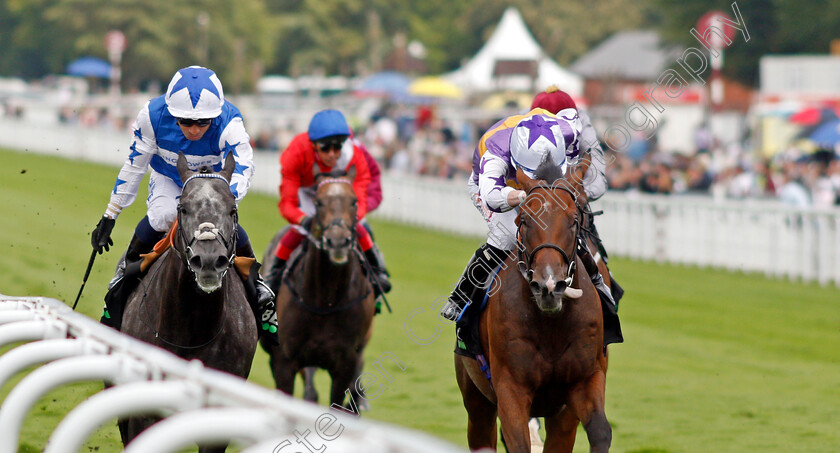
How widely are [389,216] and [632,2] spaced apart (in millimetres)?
57532

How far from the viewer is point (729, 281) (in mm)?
15312

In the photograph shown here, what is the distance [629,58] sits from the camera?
6341 centimetres

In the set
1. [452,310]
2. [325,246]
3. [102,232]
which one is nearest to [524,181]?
[452,310]

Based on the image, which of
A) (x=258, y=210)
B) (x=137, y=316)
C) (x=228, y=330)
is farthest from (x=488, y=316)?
(x=258, y=210)

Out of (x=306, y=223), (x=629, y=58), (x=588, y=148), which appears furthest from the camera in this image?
(x=629, y=58)

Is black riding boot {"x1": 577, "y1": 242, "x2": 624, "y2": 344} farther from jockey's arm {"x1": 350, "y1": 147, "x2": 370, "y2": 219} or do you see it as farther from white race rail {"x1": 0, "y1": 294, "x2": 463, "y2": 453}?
white race rail {"x1": 0, "y1": 294, "x2": 463, "y2": 453}

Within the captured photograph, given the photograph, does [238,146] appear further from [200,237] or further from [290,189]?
[290,189]

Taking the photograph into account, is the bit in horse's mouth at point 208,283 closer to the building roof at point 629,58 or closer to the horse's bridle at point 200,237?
the horse's bridle at point 200,237

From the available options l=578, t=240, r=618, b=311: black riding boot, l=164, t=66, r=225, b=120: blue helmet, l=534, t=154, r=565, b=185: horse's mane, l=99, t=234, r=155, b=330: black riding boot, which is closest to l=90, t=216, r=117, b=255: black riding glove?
l=99, t=234, r=155, b=330: black riding boot

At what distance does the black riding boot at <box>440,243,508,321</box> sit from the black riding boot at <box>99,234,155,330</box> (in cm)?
157

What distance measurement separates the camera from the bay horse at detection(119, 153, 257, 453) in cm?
453

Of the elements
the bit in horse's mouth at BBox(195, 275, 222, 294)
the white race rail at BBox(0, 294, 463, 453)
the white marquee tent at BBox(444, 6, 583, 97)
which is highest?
the white marquee tent at BBox(444, 6, 583, 97)

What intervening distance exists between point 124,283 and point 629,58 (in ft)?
198

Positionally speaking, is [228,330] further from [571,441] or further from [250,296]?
[571,441]
